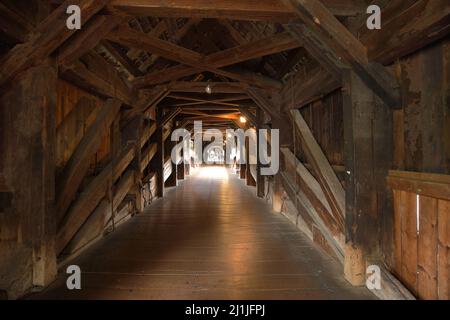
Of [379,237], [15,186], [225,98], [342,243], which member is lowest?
Result: [342,243]

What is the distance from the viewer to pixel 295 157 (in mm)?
4297

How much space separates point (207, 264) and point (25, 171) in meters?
2.11

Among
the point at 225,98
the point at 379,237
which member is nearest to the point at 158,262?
the point at 379,237

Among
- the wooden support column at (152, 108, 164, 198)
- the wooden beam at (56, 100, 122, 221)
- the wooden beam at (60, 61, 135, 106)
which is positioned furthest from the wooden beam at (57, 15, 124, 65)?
the wooden support column at (152, 108, 164, 198)

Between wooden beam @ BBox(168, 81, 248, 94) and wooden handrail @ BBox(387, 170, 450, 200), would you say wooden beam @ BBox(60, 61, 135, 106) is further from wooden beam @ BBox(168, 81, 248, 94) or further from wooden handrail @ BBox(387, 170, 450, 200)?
wooden handrail @ BBox(387, 170, 450, 200)

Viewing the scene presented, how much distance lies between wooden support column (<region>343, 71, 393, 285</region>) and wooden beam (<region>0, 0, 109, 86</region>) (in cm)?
249

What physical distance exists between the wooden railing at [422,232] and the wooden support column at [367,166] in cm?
16

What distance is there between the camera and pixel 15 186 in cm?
243

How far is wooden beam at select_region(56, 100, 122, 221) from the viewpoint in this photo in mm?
2945

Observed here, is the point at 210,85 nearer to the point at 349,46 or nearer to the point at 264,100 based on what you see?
the point at 264,100

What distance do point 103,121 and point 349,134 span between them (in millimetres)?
3207

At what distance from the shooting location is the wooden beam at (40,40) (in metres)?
2.22

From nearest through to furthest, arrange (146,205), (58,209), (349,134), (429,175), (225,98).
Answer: (429,175) < (349,134) < (58,209) < (146,205) < (225,98)

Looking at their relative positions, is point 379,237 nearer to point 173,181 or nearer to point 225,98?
point 225,98
